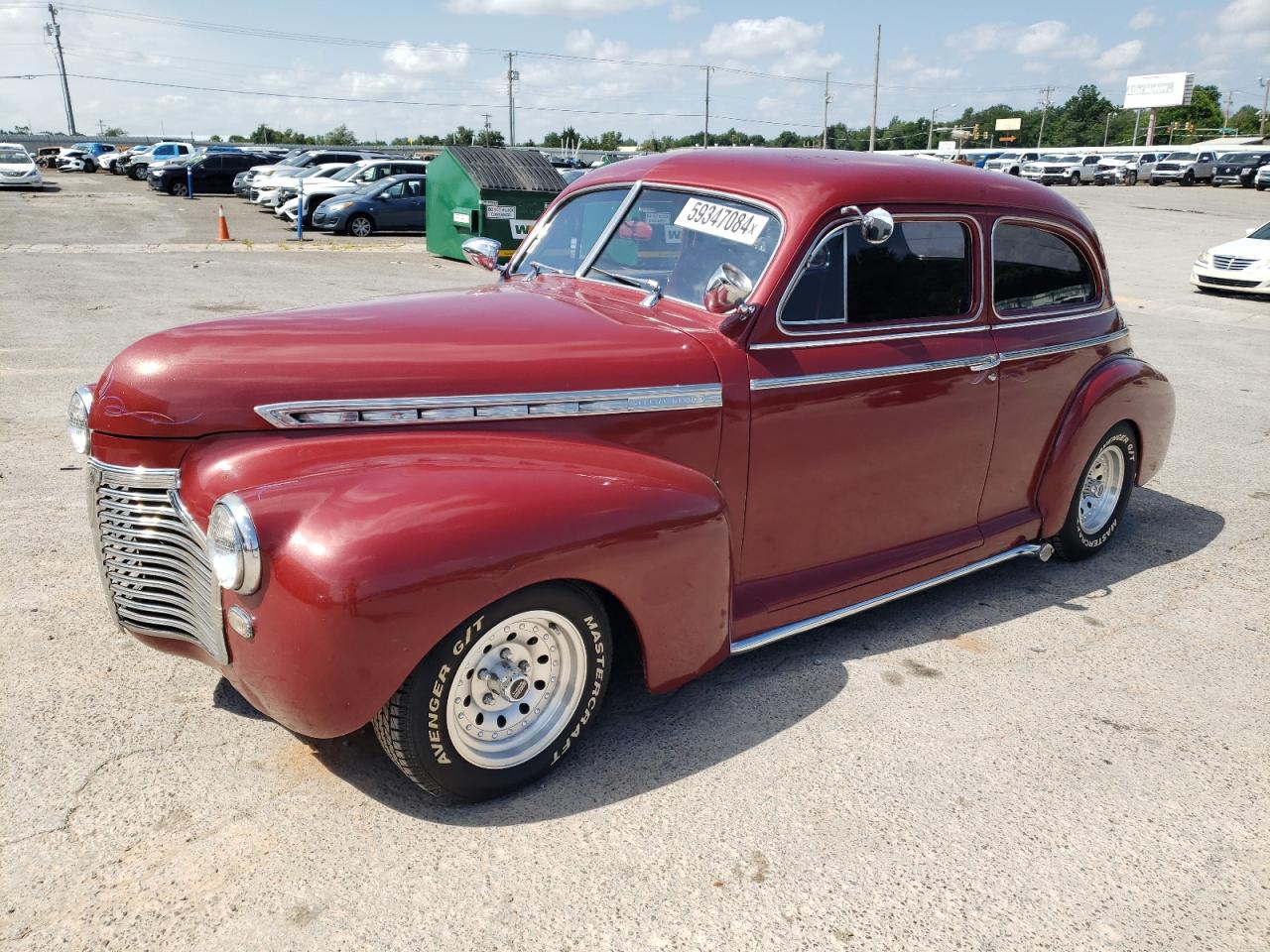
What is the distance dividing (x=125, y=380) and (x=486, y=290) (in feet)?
4.98

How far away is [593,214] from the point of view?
427cm

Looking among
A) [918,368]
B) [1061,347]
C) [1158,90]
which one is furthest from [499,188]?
[1158,90]

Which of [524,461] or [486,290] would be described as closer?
[524,461]

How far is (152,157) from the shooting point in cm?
4034

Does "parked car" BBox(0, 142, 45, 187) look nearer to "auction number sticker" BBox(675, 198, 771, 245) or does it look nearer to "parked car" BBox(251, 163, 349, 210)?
"parked car" BBox(251, 163, 349, 210)

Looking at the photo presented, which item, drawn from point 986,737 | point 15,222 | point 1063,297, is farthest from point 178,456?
point 15,222

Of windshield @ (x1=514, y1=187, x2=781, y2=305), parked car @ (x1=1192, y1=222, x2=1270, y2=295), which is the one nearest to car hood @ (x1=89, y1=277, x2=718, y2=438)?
windshield @ (x1=514, y1=187, x2=781, y2=305)

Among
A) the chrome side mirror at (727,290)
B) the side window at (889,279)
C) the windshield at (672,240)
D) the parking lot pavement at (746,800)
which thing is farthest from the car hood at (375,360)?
the parking lot pavement at (746,800)

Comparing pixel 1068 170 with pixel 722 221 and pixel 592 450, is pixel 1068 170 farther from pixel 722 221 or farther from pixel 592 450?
pixel 592 450

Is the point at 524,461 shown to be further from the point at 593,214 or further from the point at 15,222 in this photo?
the point at 15,222

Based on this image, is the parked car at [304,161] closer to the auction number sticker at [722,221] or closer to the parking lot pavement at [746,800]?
the parking lot pavement at [746,800]

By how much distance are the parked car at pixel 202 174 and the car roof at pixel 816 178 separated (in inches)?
1182

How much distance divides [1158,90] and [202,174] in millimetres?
89905

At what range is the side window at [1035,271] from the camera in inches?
173
